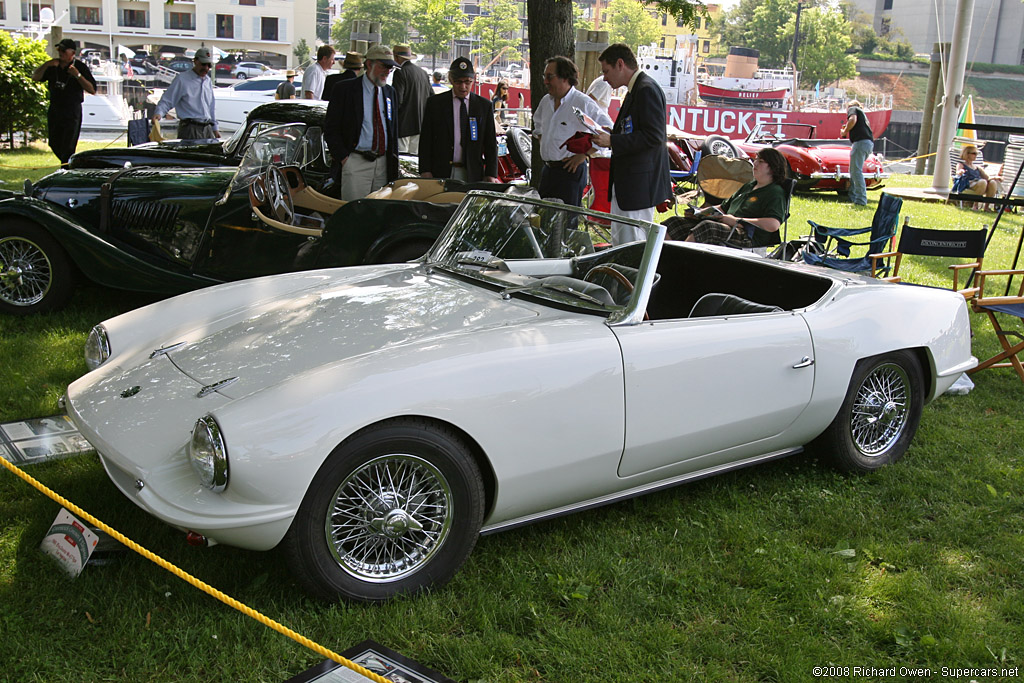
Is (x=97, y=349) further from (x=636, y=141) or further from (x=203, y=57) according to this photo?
(x=203, y=57)

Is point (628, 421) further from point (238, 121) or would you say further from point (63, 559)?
point (238, 121)

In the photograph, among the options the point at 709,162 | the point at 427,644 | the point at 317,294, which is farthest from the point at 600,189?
the point at 427,644

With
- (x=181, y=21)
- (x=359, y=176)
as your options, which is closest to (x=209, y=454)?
(x=359, y=176)

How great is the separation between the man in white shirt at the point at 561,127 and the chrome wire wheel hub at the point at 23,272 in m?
3.95

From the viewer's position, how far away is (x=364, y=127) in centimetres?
751

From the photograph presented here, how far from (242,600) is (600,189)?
24.7ft

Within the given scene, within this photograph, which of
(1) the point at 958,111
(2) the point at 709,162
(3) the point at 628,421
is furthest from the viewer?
(1) the point at 958,111

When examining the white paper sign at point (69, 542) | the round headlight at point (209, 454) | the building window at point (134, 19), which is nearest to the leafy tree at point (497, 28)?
the building window at point (134, 19)

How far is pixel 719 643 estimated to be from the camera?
9.44ft

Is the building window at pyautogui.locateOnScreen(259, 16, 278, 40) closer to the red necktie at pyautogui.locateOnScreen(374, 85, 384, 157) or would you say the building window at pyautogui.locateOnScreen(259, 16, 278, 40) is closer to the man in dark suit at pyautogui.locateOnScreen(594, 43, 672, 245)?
the red necktie at pyautogui.locateOnScreen(374, 85, 384, 157)

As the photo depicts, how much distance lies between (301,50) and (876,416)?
223 ft

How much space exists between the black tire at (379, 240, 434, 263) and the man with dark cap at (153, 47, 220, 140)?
687cm

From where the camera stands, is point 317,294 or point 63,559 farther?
point 317,294

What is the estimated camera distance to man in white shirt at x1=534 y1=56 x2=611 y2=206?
732 cm
